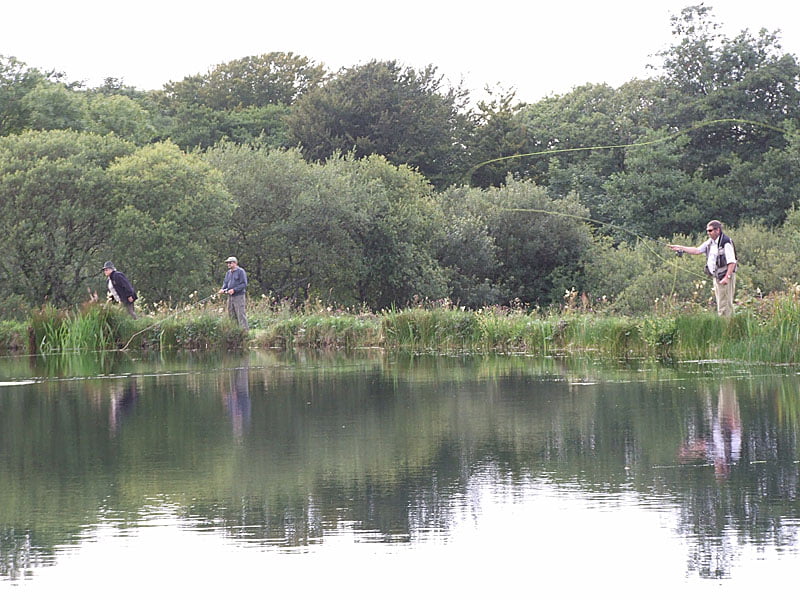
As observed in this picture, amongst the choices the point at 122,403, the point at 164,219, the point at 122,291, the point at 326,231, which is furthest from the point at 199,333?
the point at 326,231

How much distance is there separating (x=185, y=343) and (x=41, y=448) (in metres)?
15.7

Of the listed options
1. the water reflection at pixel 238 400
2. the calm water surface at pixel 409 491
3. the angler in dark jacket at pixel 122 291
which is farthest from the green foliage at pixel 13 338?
the calm water surface at pixel 409 491

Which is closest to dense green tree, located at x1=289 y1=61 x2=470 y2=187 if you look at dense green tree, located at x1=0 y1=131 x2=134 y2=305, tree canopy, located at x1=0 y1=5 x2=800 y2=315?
tree canopy, located at x1=0 y1=5 x2=800 y2=315

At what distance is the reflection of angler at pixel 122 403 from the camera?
1138 cm

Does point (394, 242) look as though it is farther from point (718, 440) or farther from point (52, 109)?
point (718, 440)

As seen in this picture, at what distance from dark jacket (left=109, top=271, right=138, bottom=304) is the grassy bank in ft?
1.30

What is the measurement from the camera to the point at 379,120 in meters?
58.8

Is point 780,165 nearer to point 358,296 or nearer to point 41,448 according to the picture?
point 358,296

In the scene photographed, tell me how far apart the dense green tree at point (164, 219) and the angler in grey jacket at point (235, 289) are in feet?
41.4

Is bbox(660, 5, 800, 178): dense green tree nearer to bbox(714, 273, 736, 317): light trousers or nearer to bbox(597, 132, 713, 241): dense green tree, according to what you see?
bbox(597, 132, 713, 241): dense green tree

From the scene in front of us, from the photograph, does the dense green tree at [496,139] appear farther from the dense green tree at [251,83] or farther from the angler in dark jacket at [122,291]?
the angler in dark jacket at [122,291]

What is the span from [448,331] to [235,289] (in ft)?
14.9

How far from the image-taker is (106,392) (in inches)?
571

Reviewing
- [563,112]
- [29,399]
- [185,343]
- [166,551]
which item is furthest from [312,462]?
[563,112]
